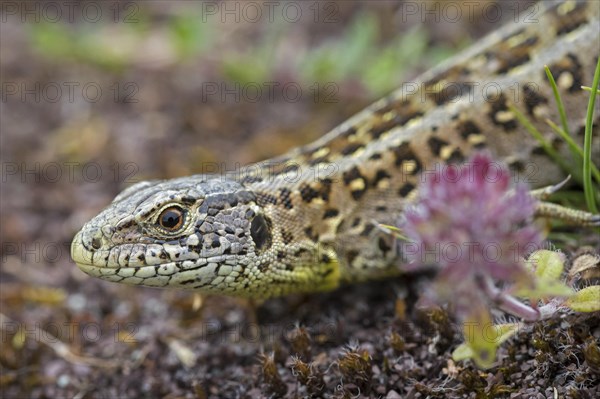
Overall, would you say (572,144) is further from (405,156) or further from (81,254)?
(81,254)

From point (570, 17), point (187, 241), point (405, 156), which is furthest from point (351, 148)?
point (570, 17)

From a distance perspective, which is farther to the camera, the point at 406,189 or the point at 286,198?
the point at 406,189

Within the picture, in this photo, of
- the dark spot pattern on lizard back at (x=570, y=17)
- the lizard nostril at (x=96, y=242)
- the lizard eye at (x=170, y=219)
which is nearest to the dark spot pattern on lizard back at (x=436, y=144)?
the dark spot pattern on lizard back at (x=570, y=17)

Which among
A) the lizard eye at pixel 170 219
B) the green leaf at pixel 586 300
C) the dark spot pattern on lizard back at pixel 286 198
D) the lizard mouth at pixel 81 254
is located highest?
the dark spot pattern on lizard back at pixel 286 198

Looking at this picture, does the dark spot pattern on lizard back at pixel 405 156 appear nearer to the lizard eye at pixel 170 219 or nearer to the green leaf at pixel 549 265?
the lizard eye at pixel 170 219

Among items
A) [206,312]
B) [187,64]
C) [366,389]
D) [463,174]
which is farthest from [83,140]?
[463,174]

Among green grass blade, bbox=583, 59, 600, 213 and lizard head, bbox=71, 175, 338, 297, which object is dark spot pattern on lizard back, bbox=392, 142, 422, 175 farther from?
green grass blade, bbox=583, 59, 600, 213

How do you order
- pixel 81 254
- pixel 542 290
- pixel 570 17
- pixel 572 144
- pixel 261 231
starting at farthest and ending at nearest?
1. pixel 570 17
2. pixel 261 231
3. pixel 81 254
4. pixel 572 144
5. pixel 542 290

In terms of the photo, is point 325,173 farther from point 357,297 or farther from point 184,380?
point 184,380
